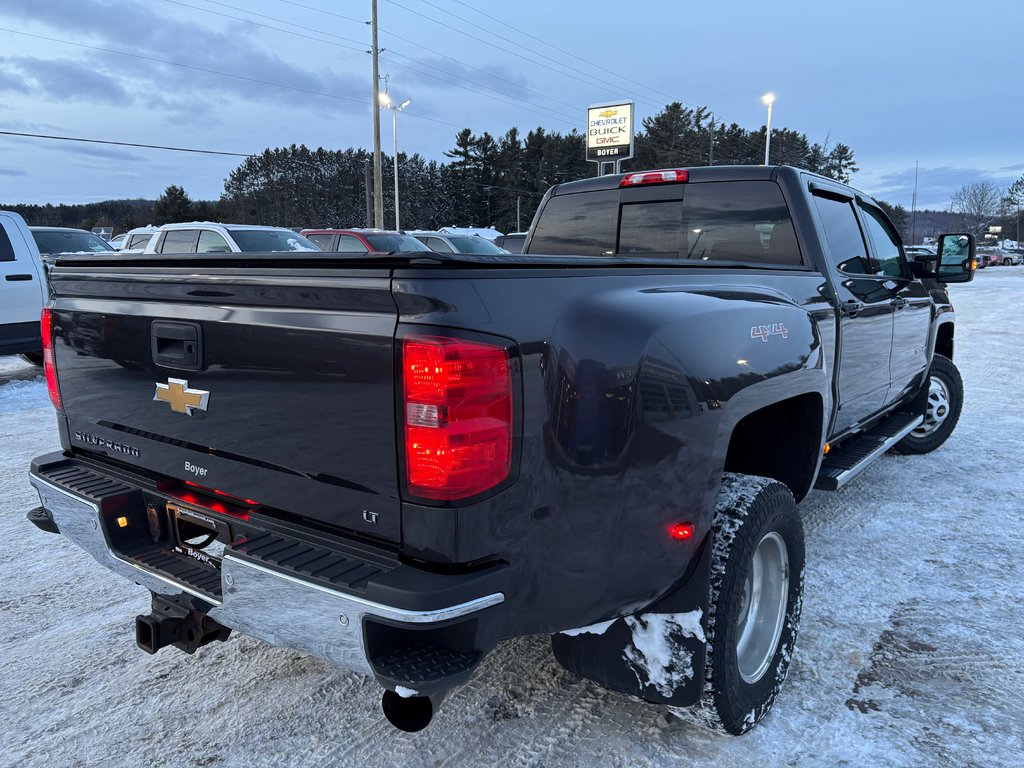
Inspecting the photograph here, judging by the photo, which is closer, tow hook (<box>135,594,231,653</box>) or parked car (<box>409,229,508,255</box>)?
tow hook (<box>135,594,231,653</box>)

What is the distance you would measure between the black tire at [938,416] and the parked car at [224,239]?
929 centimetres

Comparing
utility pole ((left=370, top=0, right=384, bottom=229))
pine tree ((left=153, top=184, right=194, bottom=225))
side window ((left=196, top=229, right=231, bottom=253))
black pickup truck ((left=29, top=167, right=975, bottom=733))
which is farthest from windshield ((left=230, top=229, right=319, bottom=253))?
pine tree ((left=153, top=184, right=194, bottom=225))

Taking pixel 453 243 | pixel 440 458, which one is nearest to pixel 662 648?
pixel 440 458

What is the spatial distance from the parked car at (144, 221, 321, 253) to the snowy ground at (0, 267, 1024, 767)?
8.71 meters

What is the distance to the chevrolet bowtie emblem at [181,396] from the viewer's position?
2172 millimetres

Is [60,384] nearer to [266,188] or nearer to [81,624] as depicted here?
[81,624]

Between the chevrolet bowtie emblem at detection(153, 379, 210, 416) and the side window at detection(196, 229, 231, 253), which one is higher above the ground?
the side window at detection(196, 229, 231, 253)

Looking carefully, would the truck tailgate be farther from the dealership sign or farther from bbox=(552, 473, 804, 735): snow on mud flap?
the dealership sign

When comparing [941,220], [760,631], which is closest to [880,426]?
[760,631]

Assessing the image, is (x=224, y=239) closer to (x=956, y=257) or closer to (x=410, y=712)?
(x=956, y=257)

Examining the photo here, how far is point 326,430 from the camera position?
1.90 meters

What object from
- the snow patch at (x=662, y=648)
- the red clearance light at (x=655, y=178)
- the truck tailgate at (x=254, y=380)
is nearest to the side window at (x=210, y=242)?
the red clearance light at (x=655, y=178)

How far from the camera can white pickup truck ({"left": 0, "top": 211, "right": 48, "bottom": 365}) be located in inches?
336

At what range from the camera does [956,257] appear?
4.89 m
